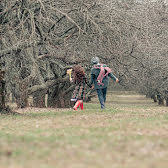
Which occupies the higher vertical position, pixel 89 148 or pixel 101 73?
pixel 101 73

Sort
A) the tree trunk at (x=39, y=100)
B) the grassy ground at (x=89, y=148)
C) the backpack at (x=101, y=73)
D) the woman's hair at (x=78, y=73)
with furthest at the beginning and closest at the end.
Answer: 1. the tree trunk at (x=39, y=100)
2. the backpack at (x=101, y=73)
3. the woman's hair at (x=78, y=73)
4. the grassy ground at (x=89, y=148)

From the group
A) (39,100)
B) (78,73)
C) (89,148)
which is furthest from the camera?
(39,100)

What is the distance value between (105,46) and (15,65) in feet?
12.6

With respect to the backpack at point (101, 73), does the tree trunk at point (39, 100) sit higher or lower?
lower

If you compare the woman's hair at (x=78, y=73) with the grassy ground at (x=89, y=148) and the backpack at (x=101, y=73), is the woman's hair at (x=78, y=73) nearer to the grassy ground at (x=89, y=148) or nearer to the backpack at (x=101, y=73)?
the backpack at (x=101, y=73)

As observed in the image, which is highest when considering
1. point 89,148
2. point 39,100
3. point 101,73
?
point 101,73

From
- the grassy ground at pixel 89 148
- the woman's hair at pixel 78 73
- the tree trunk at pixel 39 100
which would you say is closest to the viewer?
the grassy ground at pixel 89 148

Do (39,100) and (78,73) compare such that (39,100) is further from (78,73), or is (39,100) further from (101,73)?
(101,73)

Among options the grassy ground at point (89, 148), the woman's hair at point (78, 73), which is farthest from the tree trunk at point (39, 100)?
the grassy ground at point (89, 148)

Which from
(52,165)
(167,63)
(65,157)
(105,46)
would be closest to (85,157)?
(65,157)

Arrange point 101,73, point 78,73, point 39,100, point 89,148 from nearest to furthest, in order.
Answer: point 89,148
point 78,73
point 101,73
point 39,100

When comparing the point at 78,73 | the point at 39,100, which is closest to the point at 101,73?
the point at 78,73

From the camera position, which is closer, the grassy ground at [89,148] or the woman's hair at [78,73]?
the grassy ground at [89,148]

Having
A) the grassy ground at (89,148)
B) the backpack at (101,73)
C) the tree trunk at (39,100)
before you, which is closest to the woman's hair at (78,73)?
the backpack at (101,73)
